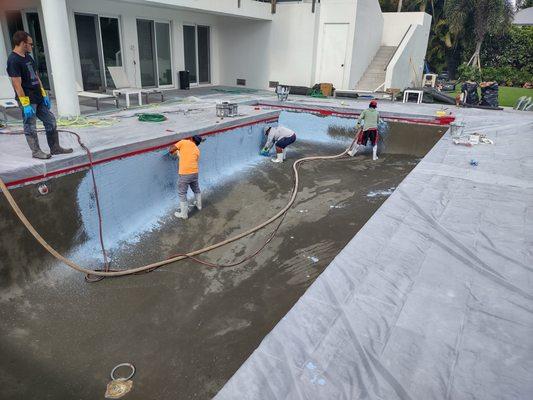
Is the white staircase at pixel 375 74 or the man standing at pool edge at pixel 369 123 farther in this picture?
the white staircase at pixel 375 74

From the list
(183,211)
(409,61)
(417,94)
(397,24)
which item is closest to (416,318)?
(183,211)

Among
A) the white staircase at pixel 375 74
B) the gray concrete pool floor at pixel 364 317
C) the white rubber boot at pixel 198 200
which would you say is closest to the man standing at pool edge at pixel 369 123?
the gray concrete pool floor at pixel 364 317

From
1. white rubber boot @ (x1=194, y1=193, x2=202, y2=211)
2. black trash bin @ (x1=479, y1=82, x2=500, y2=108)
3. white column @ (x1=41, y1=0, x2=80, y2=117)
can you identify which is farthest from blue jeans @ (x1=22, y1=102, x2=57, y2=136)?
black trash bin @ (x1=479, y1=82, x2=500, y2=108)

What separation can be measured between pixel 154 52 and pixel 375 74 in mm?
9122

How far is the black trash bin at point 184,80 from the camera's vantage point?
46.8 ft

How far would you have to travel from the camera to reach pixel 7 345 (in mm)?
3760

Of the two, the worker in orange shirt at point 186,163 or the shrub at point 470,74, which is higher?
the shrub at point 470,74

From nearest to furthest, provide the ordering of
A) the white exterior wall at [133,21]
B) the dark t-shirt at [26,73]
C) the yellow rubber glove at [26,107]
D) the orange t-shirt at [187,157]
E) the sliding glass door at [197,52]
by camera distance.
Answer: the dark t-shirt at [26,73] < the yellow rubber glove at [26,107] < the orange t-shirt at [187,157] < the white exterior wall at [133,21] < the sliding glass door at [197,52]

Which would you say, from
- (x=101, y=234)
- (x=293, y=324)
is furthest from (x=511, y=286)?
(x=101, y=234)

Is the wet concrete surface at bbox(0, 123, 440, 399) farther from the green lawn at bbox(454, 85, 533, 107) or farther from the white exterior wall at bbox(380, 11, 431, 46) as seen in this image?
the white exterior wall at bbox(380, 11, 431, 46)

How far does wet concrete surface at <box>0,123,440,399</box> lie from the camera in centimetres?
348

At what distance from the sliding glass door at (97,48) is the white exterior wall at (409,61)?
34.2 ft

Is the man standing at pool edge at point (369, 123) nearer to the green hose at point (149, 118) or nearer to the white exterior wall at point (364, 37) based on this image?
the green hose at point (149, 118)

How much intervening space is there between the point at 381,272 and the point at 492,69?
24646mm
